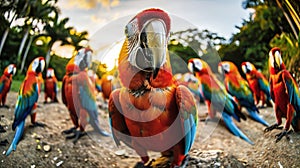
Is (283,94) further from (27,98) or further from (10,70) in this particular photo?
(10,70)

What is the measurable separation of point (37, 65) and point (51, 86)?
1.13ft

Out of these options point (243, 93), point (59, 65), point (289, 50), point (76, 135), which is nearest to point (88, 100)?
point (76, 135)

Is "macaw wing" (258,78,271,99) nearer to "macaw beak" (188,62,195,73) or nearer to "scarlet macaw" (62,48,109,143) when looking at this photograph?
"macaw beak" (188,62,195,73)

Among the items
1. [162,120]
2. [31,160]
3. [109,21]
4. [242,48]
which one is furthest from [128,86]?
[242,48]

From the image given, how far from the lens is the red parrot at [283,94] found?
2.05 m

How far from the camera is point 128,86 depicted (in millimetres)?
1725

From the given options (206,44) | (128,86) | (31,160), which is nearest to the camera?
(128,86)

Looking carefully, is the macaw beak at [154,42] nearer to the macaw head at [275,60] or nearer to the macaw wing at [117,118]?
the macaw wing at [117,118]

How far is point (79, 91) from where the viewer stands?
246 centimetres

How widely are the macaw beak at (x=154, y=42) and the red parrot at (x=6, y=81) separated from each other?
1.25m

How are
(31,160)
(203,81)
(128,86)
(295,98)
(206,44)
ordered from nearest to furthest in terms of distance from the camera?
(128,86)
(295,98)
(31,160)
(206,44)
(203,81)

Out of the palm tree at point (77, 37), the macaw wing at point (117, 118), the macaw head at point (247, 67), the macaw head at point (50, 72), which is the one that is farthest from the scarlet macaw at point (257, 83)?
the macaw head at point (50, 72)

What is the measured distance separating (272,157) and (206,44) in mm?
868

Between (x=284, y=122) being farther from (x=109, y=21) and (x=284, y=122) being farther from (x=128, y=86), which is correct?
(x=109, y=21)
